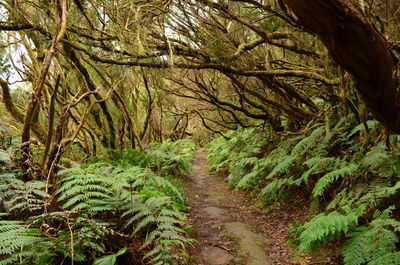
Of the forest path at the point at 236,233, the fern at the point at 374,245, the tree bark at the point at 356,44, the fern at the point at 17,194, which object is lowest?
the forest path at the point at 236,233

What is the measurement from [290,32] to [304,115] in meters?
3.07

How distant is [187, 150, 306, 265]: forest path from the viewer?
3906 millimetres

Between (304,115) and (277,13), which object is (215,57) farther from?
(304,115)

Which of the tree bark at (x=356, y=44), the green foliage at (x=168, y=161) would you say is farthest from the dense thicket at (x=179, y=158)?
the green foliage at (x=168, y=161)

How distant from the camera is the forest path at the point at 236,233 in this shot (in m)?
3.91

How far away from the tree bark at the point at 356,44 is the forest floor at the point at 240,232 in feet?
7.06

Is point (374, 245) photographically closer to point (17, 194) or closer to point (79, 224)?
point (79, 224)

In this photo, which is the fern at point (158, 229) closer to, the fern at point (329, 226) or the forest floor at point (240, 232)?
the forest floor at point (240, 232)

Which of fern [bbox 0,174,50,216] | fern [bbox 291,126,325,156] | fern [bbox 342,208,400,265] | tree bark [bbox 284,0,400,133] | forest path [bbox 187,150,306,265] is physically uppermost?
tree bark [bbox 284,0,400,133]

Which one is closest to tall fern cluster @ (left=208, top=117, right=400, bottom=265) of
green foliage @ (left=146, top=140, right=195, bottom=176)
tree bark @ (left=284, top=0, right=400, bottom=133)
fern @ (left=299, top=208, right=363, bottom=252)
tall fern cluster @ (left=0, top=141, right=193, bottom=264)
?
fern @ (left=299, top=208, right=363, bottom=252)

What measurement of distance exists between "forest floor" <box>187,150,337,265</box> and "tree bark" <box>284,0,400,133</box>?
2.15 metres

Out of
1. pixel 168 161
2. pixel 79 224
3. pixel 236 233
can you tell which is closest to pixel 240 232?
pixel 236 233

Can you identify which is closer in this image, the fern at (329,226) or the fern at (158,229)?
the fern at (158,229)

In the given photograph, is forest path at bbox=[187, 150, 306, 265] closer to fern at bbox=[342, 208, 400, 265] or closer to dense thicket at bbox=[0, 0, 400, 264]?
dense thicket at bbox=[0, 0, 400, 264]
